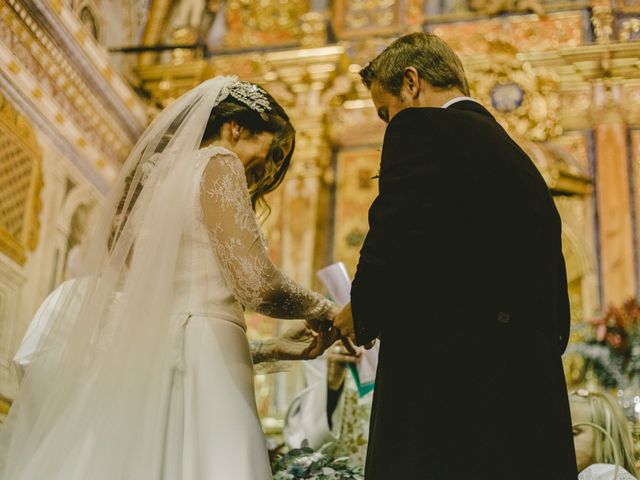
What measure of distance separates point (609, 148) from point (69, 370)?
5.34 metres

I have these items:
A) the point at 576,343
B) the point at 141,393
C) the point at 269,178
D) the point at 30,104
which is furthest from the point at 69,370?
the point at 576,343

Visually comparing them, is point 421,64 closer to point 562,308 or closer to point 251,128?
point 251,128

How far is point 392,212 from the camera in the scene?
239cm

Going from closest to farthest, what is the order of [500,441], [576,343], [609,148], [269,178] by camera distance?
[500,441], [269,178], [576,343], [609,148]

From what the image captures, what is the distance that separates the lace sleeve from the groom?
541mm

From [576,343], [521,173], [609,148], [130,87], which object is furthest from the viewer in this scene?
[130,87]

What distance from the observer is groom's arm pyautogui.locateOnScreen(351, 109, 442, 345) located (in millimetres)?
Result: 2381

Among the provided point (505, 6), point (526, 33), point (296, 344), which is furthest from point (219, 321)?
point (505, 6)

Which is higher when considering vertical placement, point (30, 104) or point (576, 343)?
point (30, 104)

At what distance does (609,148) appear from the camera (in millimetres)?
7043

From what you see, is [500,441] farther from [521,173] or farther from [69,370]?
[69,370]

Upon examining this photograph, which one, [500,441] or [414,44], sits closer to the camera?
[500,441]

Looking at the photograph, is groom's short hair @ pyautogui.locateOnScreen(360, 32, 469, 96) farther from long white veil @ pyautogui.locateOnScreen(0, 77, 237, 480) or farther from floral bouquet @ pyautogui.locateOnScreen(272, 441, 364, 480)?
floral bouquet @ pyautogui.locateOnScreen(272, 441, 364, 480)

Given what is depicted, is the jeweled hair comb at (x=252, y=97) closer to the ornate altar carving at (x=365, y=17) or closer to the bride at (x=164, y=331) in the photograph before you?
the bride at (x=164, y=331)
